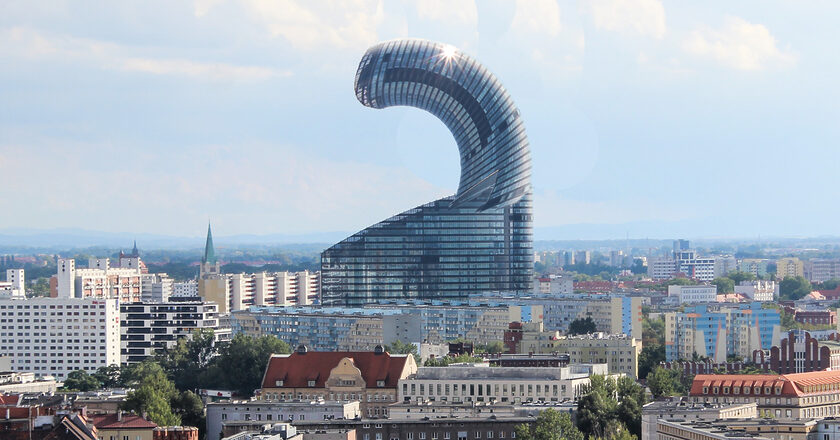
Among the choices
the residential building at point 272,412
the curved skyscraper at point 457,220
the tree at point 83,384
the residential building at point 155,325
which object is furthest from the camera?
the curved skyscraper at point 457,220

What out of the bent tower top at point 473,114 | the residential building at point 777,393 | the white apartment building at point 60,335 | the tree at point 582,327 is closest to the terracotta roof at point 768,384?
the residential building at point 777,393

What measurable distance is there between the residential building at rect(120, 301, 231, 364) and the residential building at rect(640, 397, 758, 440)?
229ft

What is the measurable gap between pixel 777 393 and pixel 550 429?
19.9 meters

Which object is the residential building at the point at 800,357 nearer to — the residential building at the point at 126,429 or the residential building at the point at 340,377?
the residential building at the point at 340,377

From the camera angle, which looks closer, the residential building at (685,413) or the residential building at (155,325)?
the residential building at (685,413)

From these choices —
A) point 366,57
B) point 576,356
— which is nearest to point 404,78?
point 366,57

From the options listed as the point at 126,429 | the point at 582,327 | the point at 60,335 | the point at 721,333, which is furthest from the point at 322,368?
the point at 60,335

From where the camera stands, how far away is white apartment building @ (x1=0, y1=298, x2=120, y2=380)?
148m

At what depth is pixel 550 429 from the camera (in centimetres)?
7725

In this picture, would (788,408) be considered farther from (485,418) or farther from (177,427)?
(177,427)

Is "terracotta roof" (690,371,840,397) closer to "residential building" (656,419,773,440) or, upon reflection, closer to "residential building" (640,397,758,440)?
"residential building" (640,397,758,440)

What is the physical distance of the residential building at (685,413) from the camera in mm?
81812

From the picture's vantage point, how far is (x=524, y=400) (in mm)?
91125

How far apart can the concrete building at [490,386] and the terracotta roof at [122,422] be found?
52.7 feet
